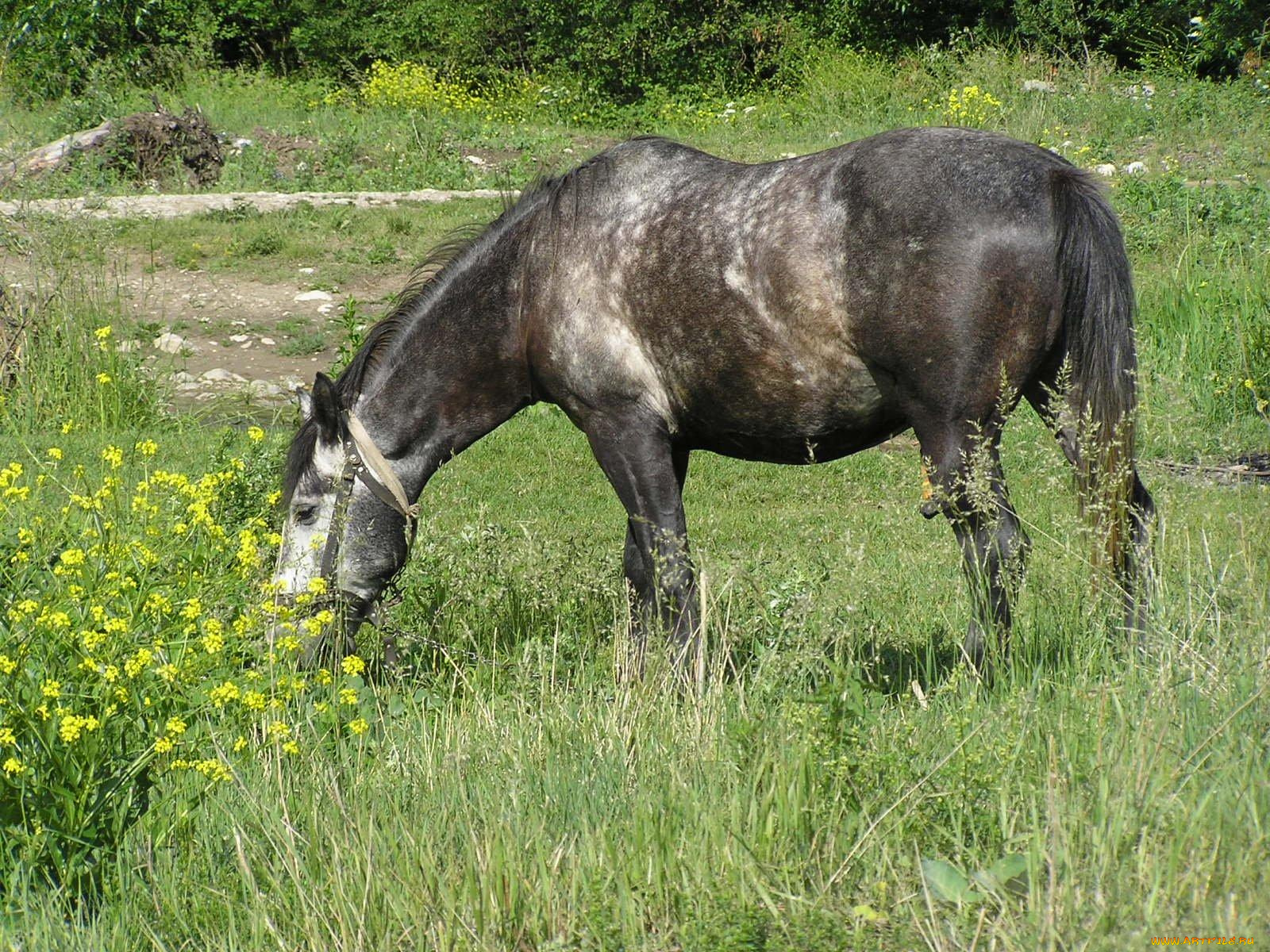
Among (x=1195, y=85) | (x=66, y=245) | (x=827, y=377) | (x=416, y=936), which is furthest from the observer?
(x=1195, y=85)

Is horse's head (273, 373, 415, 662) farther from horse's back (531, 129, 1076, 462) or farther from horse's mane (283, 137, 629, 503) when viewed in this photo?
horse's back (531, 129, 1076, 462)

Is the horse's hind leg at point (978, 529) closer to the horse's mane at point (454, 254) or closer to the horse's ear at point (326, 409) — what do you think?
the horse's mane at point (454, 254)

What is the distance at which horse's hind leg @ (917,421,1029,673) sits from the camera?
13.6 feet

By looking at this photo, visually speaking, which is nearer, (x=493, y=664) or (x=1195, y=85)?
(x=493, y=664)

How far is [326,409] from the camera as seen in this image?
510cm

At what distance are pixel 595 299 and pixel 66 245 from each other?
5836 millimetres

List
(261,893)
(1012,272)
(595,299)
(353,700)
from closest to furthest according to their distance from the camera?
(261,893) < (353,700) < (1012,272) < (595,299)

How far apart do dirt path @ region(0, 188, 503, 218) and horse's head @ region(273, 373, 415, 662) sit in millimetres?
8545

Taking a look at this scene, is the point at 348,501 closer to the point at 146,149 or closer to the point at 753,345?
the point at 753,345

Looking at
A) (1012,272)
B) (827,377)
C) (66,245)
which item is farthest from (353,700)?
(66,245)

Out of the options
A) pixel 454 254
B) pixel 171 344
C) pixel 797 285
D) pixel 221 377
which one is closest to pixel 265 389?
pixel 221 377

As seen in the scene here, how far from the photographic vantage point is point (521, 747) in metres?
3.66

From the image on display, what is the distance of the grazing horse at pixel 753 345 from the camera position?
13.8 ft

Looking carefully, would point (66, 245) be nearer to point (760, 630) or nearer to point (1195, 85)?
point (760, 630)
